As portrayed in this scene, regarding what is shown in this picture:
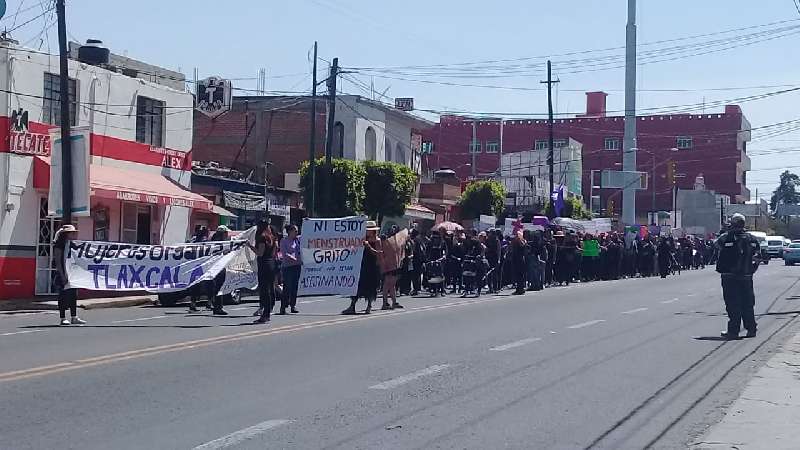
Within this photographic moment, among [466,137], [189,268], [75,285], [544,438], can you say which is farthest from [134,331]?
[466,137]

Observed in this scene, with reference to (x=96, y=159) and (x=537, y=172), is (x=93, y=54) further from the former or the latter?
(x=537, y=172)

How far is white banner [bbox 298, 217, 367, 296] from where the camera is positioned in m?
20.5

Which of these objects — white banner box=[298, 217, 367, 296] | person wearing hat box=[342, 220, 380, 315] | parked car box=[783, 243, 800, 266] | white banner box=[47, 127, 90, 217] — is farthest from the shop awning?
parked car box=[783, 243, 800, 266]

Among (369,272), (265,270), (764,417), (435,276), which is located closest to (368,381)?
(764,417)

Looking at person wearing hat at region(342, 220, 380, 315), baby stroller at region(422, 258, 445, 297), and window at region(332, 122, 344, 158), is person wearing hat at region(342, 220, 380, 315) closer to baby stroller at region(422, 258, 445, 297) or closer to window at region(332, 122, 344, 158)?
baby stroller at region(422, 258, 445, 297)

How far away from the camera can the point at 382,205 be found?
43.0 m

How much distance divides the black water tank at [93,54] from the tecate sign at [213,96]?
21.0 feet

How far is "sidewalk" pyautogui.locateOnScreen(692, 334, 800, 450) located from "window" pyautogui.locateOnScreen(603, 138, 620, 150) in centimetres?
8527

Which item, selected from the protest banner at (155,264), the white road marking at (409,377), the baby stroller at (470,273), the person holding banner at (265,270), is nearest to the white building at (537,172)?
the baby stroller at (470,273)

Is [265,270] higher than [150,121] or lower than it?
lower

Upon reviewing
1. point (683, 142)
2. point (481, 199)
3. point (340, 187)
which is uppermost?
point (683, 142)

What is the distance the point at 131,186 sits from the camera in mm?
28234

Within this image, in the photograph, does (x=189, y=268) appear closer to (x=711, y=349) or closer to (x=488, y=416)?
(x=711, y=349)

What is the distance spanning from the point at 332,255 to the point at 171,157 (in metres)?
13.0
